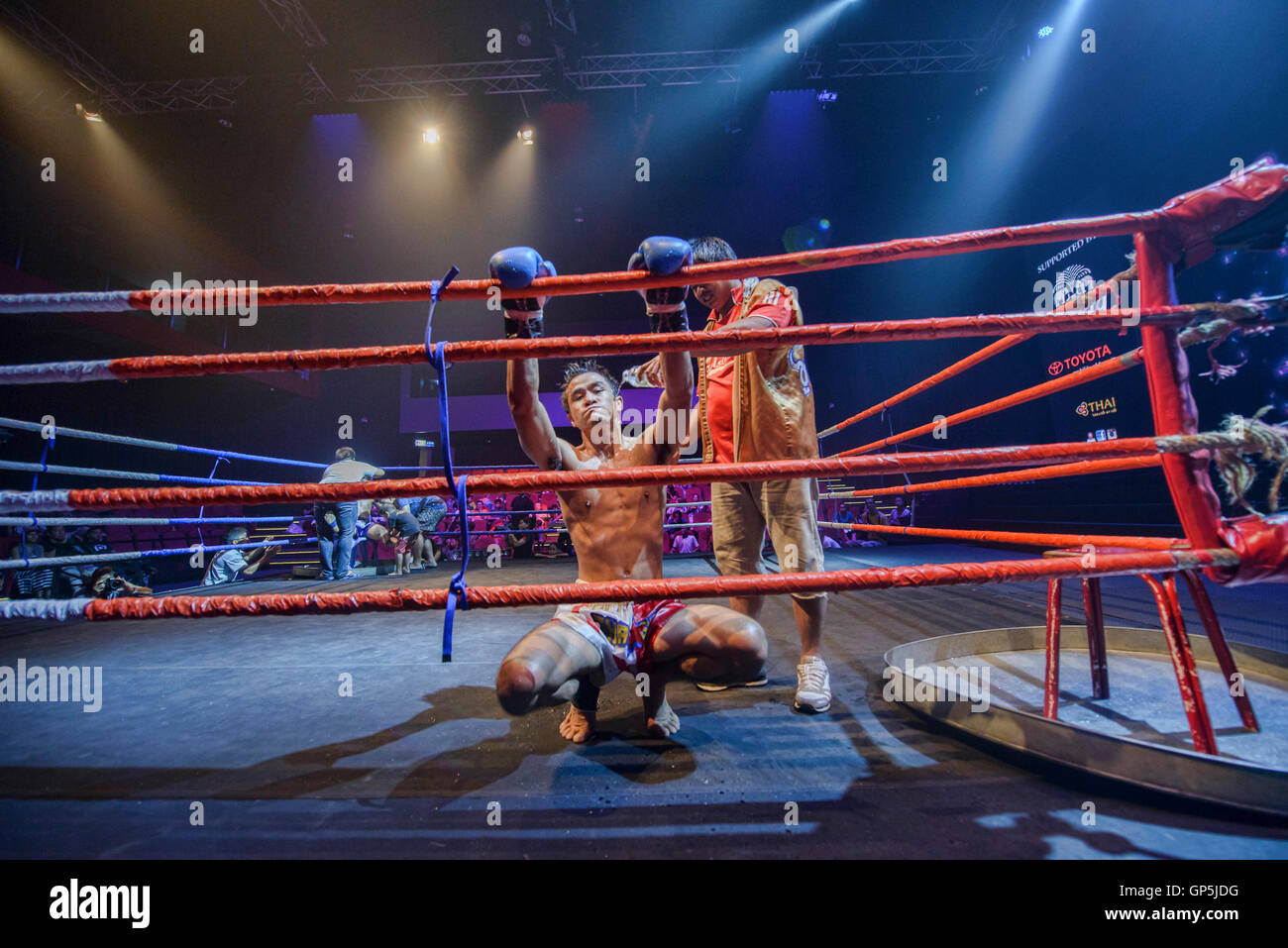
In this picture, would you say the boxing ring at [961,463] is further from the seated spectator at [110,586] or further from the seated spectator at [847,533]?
the seated spectator at [847,533]

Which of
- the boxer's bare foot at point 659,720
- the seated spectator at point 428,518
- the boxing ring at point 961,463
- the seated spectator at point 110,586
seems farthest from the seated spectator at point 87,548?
the boxer's bare foot at point 659,720

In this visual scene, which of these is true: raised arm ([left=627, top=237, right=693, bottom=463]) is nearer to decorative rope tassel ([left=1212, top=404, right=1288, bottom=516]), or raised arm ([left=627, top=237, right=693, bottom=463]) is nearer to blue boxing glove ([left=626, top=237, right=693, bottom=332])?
blue boxing glove ([left=626, top=237, right=693, bottom=332])

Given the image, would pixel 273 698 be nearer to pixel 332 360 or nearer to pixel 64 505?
pixel 64 505

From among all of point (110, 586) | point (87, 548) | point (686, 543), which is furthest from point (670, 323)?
point (686, 543)

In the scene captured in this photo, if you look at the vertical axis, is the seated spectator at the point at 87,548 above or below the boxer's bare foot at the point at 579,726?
above

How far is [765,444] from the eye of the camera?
211 centimetres

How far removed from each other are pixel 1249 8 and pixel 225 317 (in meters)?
14.9

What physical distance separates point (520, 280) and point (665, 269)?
401 millimetres

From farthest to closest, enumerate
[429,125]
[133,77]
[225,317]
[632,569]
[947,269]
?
[225,317] → [947,269] → [429,125] → [133,77] → [632,569]

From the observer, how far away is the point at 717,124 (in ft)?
22.9

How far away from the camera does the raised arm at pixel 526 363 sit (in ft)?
4.27

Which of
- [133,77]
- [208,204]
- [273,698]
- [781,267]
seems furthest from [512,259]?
[208,204]

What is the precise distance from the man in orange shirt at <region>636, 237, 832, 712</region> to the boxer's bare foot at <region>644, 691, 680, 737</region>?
20.9 inches

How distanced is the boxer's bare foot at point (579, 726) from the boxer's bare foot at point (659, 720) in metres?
0.19
